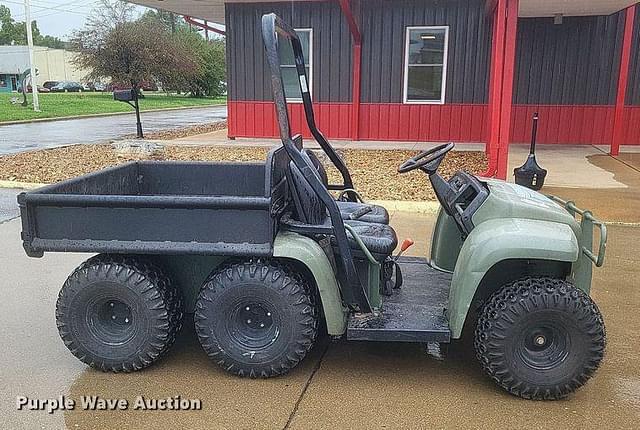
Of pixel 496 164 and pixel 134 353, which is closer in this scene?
pixel 134 353

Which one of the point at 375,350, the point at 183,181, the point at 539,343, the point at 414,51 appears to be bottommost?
the point at 375,350

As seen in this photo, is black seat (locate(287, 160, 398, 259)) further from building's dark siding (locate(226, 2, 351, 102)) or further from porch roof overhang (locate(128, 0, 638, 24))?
building's dark siding (locate(226, 2, 351, 102))

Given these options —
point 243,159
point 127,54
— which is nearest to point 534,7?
point 243,159

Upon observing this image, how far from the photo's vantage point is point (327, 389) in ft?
9.93

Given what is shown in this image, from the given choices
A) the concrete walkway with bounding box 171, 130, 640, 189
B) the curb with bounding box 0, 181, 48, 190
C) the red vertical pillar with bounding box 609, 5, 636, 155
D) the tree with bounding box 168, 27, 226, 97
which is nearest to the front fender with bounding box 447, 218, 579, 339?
the concrete walkway with bounding box 171, 130, 640, 189

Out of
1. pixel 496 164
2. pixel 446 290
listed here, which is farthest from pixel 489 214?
pixel 496 164

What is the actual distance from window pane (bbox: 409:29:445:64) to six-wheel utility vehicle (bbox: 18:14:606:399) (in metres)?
10.1

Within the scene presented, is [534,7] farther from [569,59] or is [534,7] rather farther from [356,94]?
[356,94]

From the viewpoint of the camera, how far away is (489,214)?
3.09 meters

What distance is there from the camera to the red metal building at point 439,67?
12.5 m

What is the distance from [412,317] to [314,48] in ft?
36.0

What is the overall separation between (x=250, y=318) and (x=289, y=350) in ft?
0.87

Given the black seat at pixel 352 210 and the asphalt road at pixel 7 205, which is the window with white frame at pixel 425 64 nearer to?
the asphalt road at pixel 7 205

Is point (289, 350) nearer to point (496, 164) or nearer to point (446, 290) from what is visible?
point (446, 290)
